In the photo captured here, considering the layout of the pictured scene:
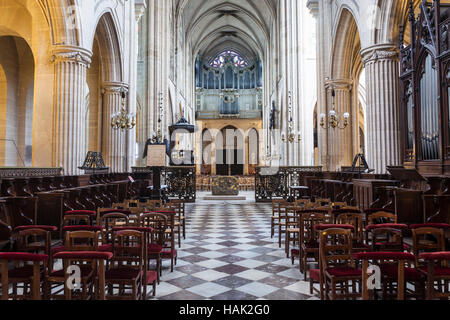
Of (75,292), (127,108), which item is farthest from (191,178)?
(75,292)

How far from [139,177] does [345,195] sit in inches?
313

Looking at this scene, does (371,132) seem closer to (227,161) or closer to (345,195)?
(345,195)

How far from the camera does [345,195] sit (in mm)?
8250

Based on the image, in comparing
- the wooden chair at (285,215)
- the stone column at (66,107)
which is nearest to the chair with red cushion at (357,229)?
the wooden chair at (285,215)

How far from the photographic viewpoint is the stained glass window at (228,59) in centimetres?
4209

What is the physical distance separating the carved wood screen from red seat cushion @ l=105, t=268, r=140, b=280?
6.36m

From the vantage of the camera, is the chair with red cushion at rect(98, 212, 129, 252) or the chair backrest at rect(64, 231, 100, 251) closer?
the chair backrest at rect(64, 231, 100, 251)

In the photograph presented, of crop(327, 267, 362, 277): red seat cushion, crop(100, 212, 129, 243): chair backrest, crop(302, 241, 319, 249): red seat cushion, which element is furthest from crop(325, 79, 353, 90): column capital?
crop(327, 267, 362, 277): red seat cushion

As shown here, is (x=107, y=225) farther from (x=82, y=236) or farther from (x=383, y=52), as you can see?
(x=383, y=52)

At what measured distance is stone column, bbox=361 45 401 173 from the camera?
383 inches

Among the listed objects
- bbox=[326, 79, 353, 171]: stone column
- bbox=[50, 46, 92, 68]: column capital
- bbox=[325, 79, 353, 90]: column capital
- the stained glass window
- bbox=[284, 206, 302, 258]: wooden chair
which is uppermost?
the stained glass window

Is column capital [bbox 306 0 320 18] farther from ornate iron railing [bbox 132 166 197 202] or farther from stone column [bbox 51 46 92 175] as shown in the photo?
stone column [bbox 51 46 92 175]

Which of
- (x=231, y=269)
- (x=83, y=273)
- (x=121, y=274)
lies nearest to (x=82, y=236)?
(x=83, y=273)

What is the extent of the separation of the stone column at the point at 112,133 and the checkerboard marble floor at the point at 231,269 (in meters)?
6.79
